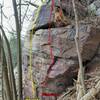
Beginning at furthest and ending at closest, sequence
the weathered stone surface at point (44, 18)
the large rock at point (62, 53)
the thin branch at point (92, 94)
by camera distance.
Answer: the weathered stone surface at point (44, 18), the large rock at point (62, 53), the thin branch at point (92, 94)

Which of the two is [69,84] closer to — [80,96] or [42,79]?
[42,79]

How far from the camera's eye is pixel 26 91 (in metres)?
5.14

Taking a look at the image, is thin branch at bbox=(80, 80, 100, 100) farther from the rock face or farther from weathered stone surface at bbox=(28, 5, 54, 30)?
weathered stone surface at bbox=(28, 5, 54, 30)

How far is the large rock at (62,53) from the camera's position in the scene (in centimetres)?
459

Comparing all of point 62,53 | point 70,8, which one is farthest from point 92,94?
point 70,8

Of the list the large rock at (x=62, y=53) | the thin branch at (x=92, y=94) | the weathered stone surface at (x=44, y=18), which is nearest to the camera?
the thin branch at (x=92, y=94)

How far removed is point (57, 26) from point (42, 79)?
1.07 metres

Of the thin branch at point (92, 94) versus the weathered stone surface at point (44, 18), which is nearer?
the thin branch at point (92, 94)

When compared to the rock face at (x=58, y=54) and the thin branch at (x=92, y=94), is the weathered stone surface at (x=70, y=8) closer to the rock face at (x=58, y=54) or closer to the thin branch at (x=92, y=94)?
the rock face at (x=58, y=54)

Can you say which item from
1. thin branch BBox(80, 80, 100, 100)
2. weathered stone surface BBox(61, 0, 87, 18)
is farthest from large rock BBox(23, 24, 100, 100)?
thin branch BBox(80, 80, 100, 100)

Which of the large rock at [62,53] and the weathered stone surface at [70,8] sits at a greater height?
the weathered stone surface at [70,8]

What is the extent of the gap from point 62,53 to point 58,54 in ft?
0.26

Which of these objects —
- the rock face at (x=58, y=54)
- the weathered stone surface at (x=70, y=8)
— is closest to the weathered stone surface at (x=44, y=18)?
the rock face at (x=58, y=54)

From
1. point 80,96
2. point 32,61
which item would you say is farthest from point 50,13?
point 80,96
